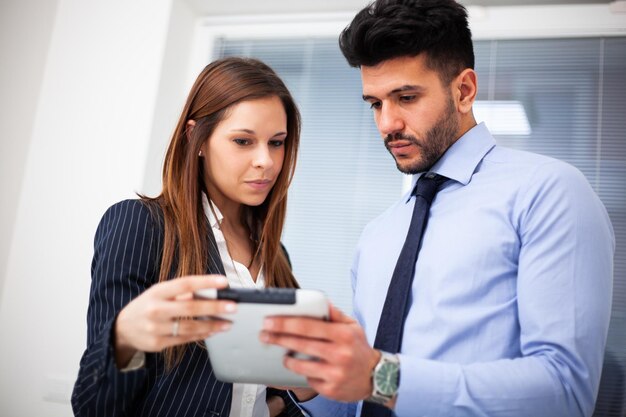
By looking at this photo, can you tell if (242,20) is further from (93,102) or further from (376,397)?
(376,397)

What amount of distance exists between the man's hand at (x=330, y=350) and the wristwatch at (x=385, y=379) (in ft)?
0.06

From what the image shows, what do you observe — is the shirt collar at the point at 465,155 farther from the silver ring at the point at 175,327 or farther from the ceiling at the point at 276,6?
the ceiling at the point at 276,6

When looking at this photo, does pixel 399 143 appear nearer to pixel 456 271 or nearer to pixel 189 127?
pixel 456 271

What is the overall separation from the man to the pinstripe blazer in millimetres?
260

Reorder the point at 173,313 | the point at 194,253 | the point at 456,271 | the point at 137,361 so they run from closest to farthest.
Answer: the point at 173,313 < the point at 137,361 < the point at 456,271 < the point at 194,253

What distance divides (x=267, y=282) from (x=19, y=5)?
1.83 metres

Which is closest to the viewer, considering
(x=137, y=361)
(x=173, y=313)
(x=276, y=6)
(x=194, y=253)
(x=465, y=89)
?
(x=173, y=313)

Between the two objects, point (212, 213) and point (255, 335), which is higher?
point (212, 213)

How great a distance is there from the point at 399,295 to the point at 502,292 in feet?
0.75

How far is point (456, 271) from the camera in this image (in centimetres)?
119

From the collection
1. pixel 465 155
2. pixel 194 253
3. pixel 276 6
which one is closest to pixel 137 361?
pixel 194 253

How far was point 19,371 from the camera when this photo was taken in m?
2.27

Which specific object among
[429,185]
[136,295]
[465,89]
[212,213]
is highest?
[465,89]

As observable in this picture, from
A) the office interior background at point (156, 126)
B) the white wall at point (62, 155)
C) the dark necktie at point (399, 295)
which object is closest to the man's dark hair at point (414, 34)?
the dark necktie at point (399, 295)
